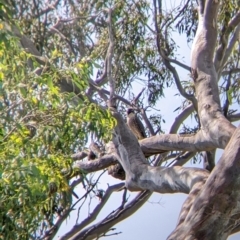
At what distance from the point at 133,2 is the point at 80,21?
1.83 ft

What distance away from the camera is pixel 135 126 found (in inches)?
189

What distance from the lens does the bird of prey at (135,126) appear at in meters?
4.75

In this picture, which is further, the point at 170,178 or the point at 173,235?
the point at 170,178

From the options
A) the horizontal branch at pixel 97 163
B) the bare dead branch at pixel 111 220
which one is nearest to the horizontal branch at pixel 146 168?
the horizontal branch at pixel 97 163

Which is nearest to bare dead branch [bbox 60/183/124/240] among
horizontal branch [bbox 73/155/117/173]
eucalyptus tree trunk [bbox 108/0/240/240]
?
horizontal branch [bbox 73/155/117/173]

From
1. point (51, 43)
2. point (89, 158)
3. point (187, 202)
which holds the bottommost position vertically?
point (187, 202)

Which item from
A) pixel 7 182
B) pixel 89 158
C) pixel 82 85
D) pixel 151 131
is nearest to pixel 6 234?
pixel 7 182

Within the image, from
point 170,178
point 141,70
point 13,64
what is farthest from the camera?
point 141,70

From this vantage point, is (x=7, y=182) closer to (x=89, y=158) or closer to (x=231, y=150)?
(x=231, y=150)

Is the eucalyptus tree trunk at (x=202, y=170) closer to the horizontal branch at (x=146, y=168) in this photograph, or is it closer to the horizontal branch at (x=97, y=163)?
the horizontal branch at (x=146, y=168)

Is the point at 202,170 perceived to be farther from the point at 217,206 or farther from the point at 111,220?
the point at 111,220

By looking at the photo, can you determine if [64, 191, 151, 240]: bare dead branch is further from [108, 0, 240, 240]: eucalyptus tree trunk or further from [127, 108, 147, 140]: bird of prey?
[108, 0, 240, 240]: eucalyptus tree trunk

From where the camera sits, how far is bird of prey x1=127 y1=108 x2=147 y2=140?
4.75 meters

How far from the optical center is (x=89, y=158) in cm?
484
